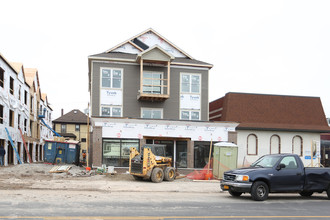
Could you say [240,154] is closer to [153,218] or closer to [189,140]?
[189,140]

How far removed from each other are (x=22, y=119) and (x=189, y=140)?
18.8 metres

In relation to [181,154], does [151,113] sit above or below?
above

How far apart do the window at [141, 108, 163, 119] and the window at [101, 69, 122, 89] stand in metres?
2.98

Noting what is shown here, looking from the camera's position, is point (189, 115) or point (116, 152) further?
point (189, 115)

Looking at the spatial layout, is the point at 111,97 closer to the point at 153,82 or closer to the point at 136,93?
the point at 136,93

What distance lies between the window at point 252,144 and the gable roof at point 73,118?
2132 inches

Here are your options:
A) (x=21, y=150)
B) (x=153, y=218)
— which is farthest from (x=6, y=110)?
(x=153, y=218)

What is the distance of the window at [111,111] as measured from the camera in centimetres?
2854

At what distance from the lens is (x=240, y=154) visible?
2797cm

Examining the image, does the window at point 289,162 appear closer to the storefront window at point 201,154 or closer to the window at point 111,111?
the storefront window at point 201,154

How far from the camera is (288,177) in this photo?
1330cm

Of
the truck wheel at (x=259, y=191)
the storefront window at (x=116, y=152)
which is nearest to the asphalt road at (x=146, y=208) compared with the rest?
the truck wheel at (x=259, y=191)

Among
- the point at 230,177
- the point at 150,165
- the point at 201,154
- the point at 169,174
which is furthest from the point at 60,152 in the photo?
the point at 230,177

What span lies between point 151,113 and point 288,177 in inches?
685
